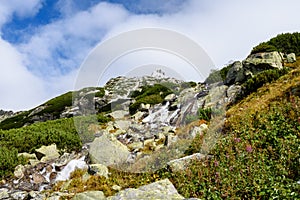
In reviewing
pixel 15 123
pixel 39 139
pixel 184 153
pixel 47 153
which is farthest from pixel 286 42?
pixel 15 123

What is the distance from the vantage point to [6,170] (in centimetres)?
1480

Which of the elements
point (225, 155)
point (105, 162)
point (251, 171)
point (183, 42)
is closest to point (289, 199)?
point (251, 171)

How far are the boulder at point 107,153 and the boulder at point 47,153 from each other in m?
3.79

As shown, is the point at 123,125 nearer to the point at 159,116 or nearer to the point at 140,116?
the point at 159,116

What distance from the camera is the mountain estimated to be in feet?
25.2

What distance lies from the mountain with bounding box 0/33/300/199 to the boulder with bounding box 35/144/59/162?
45 mm

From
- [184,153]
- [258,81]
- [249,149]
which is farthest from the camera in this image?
[258,81]

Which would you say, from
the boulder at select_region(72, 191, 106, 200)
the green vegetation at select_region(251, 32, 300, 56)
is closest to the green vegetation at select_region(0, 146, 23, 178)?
the boulder at select_region(72, 191, 106, 200)

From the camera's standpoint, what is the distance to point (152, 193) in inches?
302

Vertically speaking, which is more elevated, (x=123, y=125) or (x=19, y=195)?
(x=123, y=125)

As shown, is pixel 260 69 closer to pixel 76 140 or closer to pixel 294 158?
pixel 76 140

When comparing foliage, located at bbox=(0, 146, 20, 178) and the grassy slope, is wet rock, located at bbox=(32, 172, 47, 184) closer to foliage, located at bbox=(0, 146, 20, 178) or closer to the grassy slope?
foliage, located at bbox=(0, 146, 20, 178)

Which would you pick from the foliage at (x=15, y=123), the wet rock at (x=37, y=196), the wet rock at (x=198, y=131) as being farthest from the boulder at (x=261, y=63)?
the foliage at (x=15, y=123)

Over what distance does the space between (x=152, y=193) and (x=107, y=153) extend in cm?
570
